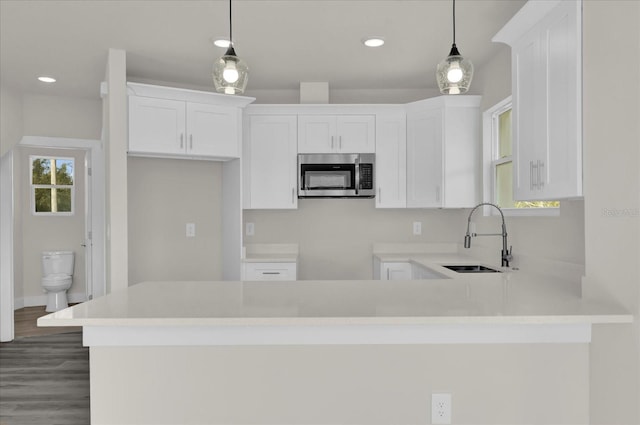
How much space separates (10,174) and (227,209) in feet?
7.50

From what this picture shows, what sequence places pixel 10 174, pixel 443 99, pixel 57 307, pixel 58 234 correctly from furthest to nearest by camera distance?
pixel 58 234 → pixel 57 307 → pixel 10 174 → pixel 443 99

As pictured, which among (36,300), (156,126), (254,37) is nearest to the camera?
(254,37)

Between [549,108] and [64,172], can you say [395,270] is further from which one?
[64,172]

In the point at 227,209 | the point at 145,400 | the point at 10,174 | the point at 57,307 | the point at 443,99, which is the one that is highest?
the point at 443,99

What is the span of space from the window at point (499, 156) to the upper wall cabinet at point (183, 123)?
2.02 meters

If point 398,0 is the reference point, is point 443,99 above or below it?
below

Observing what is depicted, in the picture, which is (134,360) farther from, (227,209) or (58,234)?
(58,234)

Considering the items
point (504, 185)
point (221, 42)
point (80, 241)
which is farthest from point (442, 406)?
point (80, 241)

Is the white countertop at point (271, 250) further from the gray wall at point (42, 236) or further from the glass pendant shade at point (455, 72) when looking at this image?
the gray wall at point (42, 236)

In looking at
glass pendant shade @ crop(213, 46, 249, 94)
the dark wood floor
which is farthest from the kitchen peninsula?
the dark wood floor

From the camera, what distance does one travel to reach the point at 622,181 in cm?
164

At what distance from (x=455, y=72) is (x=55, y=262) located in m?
5.66

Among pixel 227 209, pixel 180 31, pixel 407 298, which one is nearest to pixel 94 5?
pixel 180 31

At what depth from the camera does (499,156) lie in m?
3.70
